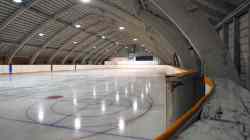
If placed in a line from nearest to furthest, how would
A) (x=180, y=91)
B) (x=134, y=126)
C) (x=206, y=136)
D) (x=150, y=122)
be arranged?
(x=206, y=136), (x=180, y=91), (x=134, y=126), (x=150, y=122)

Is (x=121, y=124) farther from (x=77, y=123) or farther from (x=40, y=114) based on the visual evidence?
(x=40, y=114)

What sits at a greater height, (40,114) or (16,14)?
(16,14)

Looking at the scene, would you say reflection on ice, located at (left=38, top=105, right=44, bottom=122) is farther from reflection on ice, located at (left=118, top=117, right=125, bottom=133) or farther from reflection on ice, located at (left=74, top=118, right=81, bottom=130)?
reflection on ice, located at (left=118, top=117, right=125, bottom=133)

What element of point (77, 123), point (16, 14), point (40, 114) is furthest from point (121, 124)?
point (16, 14)

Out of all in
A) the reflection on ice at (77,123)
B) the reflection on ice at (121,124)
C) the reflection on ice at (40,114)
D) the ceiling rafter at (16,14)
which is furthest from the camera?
the ceiling rafter at (16,14)

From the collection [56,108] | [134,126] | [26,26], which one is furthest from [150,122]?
[26,26]

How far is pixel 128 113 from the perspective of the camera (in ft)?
13.7

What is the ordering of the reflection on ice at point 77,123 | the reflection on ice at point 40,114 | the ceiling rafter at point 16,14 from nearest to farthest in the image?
1. the reflection on ice at point 77,123
2. the reflection on ice at point 40,114
3. the ceiling rafter at point 16,14

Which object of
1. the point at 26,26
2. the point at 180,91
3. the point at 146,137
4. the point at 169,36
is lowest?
Answer: the point at 146,137

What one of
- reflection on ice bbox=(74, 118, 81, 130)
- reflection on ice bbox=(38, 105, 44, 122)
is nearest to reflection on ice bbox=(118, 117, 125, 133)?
reflection on ice bbox=(74, 118, 81, 130)

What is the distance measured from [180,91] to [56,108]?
12.3ft

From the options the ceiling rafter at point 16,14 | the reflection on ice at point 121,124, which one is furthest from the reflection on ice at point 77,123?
the ceiling rafter at point 16,14

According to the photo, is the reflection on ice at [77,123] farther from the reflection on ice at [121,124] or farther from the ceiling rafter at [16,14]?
the ceiling rafter at [16,14]

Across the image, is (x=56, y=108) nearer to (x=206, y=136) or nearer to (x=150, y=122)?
(x=150, y=122)
